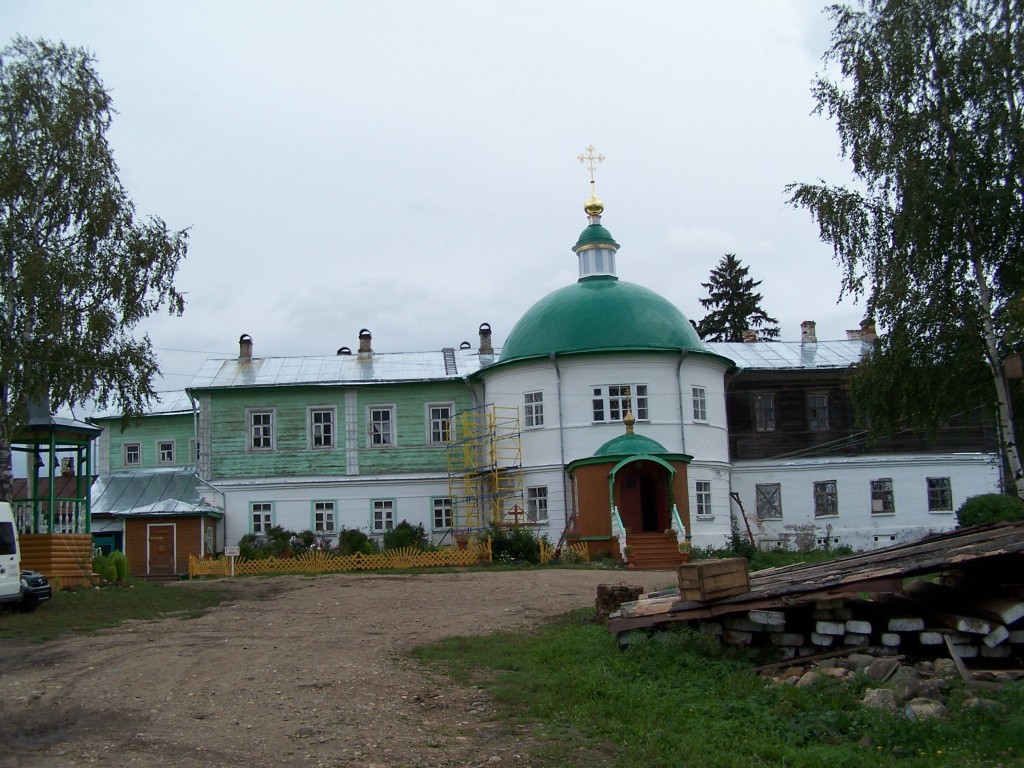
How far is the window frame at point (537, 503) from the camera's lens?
98.6ft

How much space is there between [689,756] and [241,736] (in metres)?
3.35

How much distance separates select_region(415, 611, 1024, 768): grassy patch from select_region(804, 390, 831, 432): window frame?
982 inches

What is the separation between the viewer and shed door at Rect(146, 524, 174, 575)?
102ft

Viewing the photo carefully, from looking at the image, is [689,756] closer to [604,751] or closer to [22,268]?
[604,751]

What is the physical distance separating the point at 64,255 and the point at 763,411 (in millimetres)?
22183

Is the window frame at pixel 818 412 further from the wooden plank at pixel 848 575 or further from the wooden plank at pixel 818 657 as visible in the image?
the wooden plank at pixel 818 657

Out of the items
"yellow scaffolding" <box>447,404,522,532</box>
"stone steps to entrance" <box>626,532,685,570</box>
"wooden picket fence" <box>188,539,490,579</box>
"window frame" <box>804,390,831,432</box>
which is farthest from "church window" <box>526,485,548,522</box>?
"window frame" <box>804,390,831,432</box>

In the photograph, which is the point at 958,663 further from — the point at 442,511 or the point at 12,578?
the point at 442,511

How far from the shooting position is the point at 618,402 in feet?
98.5

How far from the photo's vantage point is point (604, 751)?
732 centimetres

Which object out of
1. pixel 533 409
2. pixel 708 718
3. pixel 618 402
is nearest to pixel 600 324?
pixel 618 402

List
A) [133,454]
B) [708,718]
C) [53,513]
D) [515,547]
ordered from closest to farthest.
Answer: [708,718] → [53,513] → [515,547] → [133,454]

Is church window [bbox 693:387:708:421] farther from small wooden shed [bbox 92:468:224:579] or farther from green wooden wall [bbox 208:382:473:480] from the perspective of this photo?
small wooden shed [bbox 92:468:224:579]

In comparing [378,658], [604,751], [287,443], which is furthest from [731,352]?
[604,751]
